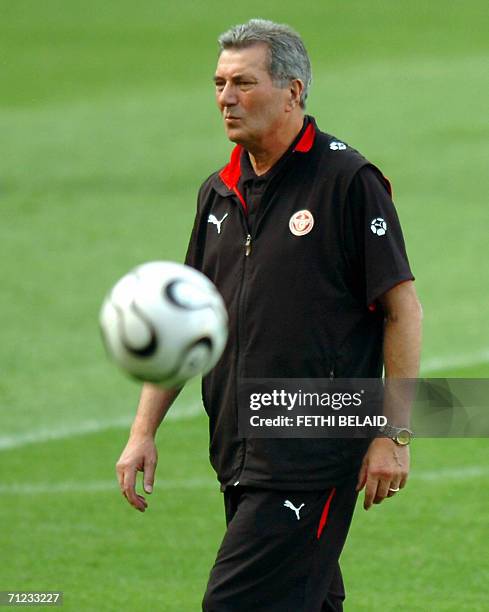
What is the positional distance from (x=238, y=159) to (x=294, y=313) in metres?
0.69

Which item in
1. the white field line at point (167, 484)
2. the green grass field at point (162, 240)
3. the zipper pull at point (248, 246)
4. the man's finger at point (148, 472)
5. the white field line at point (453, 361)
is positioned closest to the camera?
the zipper pull at point (248, 246)

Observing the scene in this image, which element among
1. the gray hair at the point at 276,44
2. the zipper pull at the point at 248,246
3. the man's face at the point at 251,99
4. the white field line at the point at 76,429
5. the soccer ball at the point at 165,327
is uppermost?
the gray hair at the point at 276,44

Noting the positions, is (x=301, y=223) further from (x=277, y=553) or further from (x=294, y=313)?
(x=277, y=553)

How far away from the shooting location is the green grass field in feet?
27.6

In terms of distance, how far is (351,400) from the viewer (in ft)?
18.2

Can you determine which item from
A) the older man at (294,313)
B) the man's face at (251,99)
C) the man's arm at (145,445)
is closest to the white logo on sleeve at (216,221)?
the older man at (294,313)

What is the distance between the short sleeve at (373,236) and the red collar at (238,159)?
0.29 m

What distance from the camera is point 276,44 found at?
565cm

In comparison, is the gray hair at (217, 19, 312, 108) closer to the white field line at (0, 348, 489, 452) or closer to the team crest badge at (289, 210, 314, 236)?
the team crest badge at (289, 210, 314, 236)

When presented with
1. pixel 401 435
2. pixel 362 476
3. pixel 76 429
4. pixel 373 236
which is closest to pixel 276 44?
pixel 373 236

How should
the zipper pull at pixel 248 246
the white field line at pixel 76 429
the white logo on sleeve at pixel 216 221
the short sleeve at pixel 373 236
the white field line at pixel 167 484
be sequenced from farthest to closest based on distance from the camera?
the white field line at pixel 76 429 < the white field line at pixel 167 484 < the white logo on sleeve at pixel 216 221 < the zipper pull at pixel 248 246 < the short sleeve at pixel 373 236

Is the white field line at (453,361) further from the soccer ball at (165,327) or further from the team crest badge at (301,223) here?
the soccer ball at (165,327)

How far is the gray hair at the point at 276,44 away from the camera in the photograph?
5637 mm

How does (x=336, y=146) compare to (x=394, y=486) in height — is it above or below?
above
